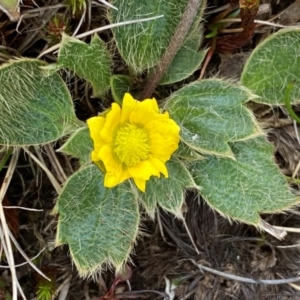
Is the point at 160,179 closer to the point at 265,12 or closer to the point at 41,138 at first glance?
the point at 41,138

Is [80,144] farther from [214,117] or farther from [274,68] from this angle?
[274,68]

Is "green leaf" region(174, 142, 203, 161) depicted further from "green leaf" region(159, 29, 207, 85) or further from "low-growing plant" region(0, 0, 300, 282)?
"green leaf" region(159, 29, 207, 85)

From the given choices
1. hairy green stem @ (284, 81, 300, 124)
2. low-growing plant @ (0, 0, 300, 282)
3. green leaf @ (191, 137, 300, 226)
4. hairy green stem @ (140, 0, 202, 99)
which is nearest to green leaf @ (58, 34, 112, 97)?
low-growing plant @ (0, 0, 300, 282)

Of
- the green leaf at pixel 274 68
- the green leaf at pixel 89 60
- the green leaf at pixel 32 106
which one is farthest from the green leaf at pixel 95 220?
the green leaf at pixel 274 68

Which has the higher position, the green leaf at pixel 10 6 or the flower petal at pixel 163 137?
the green leaf at pixel 10 6

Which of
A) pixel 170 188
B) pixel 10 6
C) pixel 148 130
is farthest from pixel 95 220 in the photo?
pixel 10 6

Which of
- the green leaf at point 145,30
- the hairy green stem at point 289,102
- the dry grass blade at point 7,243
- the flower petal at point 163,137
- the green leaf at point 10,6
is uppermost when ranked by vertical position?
the green leaf at point 10,6

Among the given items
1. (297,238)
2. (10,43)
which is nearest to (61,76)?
(10,43)

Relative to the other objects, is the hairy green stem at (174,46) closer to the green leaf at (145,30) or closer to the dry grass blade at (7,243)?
the green leaf at (145,30)
